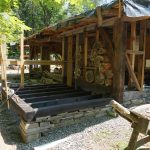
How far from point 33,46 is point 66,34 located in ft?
22.6

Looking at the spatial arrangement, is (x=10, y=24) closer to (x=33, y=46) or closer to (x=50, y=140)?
(x=50, y=140)

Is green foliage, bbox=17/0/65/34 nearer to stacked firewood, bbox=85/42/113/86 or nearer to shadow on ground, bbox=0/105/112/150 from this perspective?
stacked firewood, bbox=85/42/113/86

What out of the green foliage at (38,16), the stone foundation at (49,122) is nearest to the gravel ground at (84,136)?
the stone foundation at (49,122)

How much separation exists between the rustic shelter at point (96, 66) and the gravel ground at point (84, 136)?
0.23 meters

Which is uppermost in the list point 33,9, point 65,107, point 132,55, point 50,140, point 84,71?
point 33,9

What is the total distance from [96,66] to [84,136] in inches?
107

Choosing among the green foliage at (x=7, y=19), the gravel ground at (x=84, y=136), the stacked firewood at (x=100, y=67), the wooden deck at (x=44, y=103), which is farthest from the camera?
the stacked firewood at (x=100, y=67)

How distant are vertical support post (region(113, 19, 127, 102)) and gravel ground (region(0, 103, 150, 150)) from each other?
2.65ft

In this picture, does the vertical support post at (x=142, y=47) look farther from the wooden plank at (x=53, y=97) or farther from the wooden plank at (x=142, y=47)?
the wooden plank at (x=53, y=97)

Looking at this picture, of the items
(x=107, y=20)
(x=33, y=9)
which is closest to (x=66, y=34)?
(x=107, y=20)

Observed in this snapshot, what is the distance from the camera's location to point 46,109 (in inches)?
192

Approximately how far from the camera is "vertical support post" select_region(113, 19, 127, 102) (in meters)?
6.04

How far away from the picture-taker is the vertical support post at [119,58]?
6035mm

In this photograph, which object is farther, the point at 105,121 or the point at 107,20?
the point at 107,20
